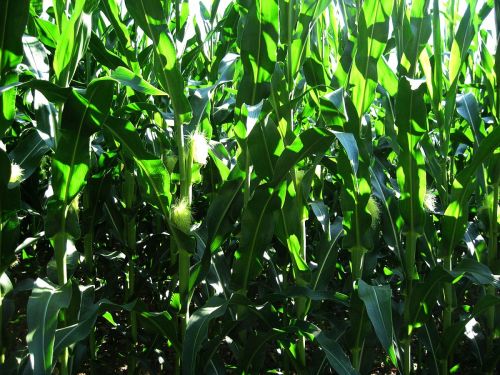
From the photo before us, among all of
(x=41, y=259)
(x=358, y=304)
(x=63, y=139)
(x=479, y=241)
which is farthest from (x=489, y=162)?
(x=41, y=259)

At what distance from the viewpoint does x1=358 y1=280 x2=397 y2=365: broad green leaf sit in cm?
177

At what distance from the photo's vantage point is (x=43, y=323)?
159cm

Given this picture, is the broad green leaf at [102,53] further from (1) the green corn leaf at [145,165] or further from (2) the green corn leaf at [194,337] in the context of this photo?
(2) the green corn leaf at [194,337]

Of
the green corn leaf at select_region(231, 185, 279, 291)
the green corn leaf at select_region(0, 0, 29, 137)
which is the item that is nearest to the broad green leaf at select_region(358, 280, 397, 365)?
the green corn leaf at select_region(231, 185, 279, 291)

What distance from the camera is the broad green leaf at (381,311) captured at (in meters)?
1.77

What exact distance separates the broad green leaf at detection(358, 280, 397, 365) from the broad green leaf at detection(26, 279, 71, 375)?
95 centimetres

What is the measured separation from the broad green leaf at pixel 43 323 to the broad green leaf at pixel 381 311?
945mm

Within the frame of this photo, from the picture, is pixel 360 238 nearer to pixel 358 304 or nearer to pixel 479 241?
pixel 358 304

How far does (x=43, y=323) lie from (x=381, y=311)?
1.04m

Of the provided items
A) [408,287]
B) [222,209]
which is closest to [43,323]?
[222,209]

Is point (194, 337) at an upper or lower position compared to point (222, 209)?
lower

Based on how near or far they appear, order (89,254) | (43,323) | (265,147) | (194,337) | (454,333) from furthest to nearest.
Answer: (89,254) → (454,333) → (265,147) → (194,337) → (43,323)

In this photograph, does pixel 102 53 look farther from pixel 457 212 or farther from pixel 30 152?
pixel 457 212

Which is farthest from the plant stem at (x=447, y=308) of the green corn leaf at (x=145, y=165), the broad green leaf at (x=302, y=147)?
the green corn leaf at (x=145, y=165)
